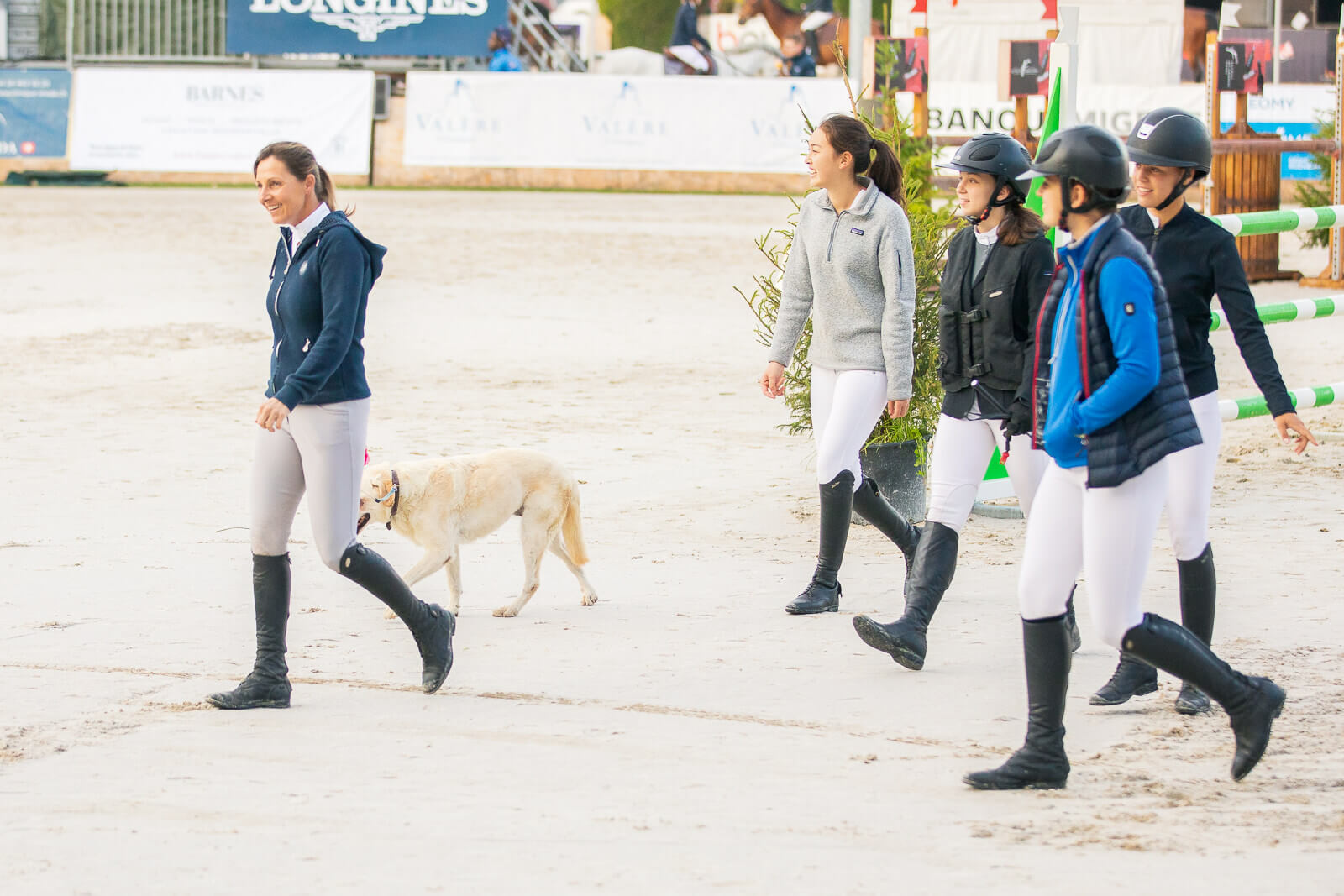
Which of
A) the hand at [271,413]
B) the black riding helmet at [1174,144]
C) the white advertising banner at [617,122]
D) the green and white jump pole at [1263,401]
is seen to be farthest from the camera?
the white advertising banner at [617,122]

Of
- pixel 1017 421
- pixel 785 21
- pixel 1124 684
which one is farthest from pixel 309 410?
pixel 785 21

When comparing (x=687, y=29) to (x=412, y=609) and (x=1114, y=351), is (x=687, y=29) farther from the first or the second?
(x=1114, y=351)

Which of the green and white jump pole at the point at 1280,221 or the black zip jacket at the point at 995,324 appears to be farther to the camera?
the green and white jump pole at the point at 1280,221

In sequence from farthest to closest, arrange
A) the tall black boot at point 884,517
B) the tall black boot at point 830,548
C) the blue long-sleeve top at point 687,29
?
the blue long-sleeve top at point 687,29
the tall black boot at point 884,517
the tall black boot at point 830,548

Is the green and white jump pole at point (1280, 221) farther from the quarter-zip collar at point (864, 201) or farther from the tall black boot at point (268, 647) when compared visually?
the tall black boot at point (268, 647)

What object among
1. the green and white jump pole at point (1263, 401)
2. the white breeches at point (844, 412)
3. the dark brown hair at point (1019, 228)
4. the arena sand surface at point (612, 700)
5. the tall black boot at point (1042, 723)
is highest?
the dark brown hair at point (1019, 228)

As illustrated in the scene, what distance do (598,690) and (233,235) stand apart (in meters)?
18.4

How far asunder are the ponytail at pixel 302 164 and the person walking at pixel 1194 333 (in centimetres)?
233

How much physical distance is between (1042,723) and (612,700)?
1439mm

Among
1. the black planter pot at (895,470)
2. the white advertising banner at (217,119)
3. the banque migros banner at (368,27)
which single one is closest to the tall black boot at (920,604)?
the black planter pot at (895,470)

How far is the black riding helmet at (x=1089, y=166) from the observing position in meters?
4.36

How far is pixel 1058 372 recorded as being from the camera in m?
4.41

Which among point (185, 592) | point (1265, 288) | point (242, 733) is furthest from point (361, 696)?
point (1265, 288)

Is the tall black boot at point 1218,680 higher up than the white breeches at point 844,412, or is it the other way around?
the white breeches at point 844,412
